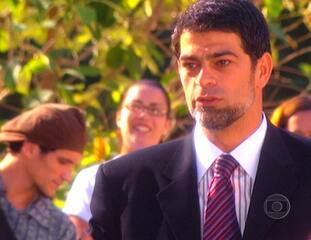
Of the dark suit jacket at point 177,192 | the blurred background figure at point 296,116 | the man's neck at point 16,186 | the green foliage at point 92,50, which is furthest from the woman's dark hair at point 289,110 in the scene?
the dark suit jacket at point 177,192

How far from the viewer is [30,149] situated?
144 inches

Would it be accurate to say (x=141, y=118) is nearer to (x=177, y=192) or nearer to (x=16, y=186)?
(x=16, y=186)

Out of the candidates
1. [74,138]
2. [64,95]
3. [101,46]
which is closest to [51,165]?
[74,138]

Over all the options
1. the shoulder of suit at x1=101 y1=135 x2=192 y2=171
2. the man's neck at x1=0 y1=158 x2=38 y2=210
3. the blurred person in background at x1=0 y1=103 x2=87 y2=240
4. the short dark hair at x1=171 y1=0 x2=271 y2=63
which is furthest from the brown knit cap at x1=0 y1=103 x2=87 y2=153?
the short dark hair at x1=171 y1=0 x2=271 y2=63

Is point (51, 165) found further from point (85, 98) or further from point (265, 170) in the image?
point (85, 98)

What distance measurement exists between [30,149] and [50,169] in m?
0.10

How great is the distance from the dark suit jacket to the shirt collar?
17 mm

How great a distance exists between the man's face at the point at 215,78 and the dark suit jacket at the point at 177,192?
0.48 ft

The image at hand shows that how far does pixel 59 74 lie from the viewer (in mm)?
6523

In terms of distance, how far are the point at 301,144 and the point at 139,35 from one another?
3669 mm

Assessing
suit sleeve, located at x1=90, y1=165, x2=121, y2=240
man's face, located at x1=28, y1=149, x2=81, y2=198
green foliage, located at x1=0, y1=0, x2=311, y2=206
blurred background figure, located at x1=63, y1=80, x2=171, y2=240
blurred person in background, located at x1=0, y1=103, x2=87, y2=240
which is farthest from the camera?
green foliage, located at x1=0, y1=0, x2=311, y2=206

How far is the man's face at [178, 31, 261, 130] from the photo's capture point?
2.67m

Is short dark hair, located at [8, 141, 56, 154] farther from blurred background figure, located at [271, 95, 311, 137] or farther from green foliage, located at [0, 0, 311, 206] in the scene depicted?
green foliage, located at [0, 0, 311, 206]

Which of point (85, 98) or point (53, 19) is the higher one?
point (53, 19)
